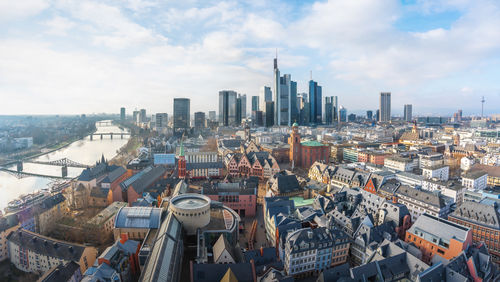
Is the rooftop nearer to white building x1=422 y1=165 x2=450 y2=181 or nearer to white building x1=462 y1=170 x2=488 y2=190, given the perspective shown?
white building x1=462 y1=170 x2=488 y2=190

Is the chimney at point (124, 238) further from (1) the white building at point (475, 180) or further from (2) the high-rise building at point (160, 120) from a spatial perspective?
(2) the high-rise building at point (160, 120)

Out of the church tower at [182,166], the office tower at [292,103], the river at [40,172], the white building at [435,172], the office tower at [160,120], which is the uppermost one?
the office tower at [292,103]

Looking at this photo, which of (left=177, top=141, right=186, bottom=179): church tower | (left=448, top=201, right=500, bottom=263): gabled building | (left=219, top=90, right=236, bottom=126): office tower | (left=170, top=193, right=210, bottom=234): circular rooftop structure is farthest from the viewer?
(left=219, top=90, right=236, bottom=126): office tower

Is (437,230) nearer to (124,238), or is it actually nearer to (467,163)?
(124,238)

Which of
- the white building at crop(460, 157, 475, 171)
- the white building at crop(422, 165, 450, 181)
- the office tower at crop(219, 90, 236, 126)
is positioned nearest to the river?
the white building at crop(422, 165, 450, 181)

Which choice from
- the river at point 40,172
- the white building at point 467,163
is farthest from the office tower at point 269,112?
the white building at point 467,163
